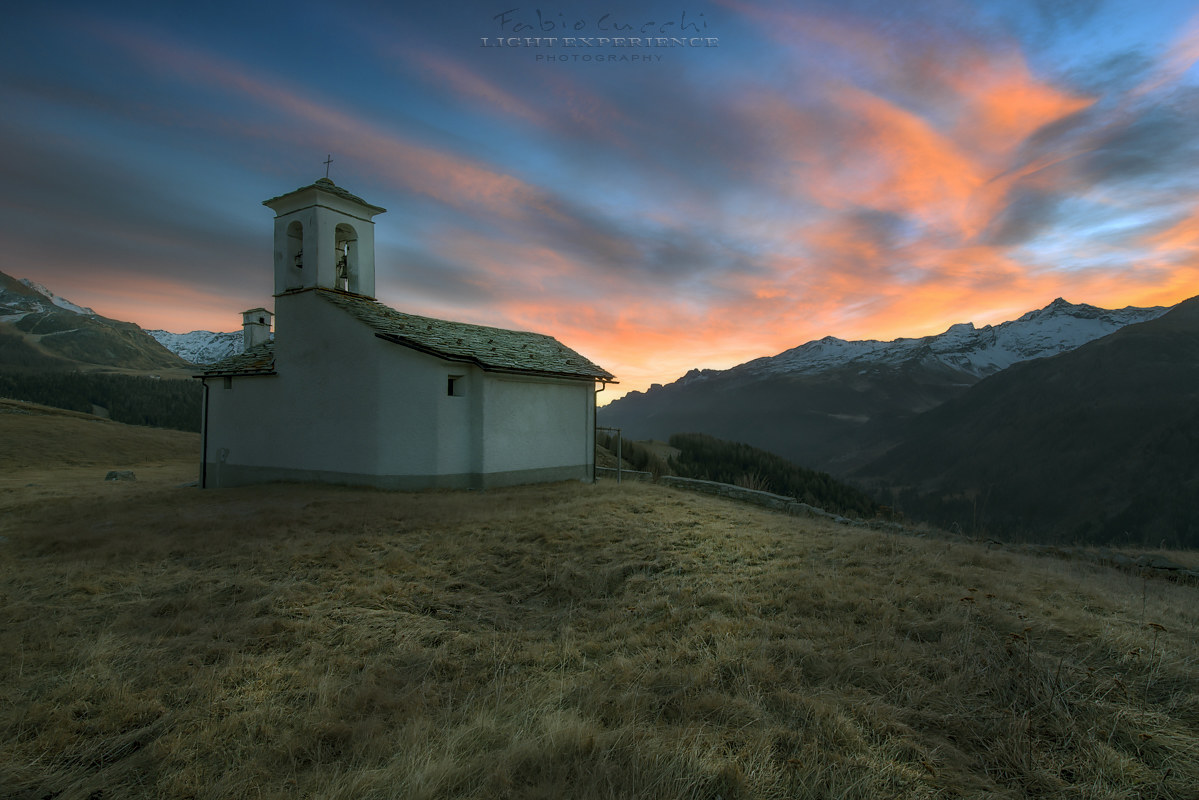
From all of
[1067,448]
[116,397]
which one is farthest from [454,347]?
[1067,448]

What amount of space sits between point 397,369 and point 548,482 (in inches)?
226

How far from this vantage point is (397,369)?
14.5 m

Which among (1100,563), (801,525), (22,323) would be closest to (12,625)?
(801,525)

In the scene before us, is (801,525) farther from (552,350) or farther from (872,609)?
(552,350)

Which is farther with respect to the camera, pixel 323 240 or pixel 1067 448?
pixel 1067 448

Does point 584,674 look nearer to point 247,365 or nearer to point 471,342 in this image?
point 471,342

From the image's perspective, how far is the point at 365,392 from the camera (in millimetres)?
14609

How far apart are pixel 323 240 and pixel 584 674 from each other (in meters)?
16.1

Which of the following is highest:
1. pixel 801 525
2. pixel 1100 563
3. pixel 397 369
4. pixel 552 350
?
pixel 552 350

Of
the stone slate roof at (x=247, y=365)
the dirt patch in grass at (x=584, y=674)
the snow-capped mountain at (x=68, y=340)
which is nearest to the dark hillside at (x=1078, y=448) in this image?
the dirt patch in grass at (x=584, y=674)

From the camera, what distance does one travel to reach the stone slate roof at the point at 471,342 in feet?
47.4

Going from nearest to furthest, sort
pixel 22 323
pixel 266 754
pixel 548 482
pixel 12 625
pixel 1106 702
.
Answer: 1. pixel 266 754
2. pixel 1106 702
3. pixel 12 625
4. pixel 548 482
5. pixel 22 323

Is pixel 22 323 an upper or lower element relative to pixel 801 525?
upper

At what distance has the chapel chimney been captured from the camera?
2273 cm
